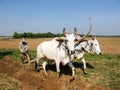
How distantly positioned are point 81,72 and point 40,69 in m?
2.64

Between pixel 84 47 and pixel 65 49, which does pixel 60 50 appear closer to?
pixel 65 49

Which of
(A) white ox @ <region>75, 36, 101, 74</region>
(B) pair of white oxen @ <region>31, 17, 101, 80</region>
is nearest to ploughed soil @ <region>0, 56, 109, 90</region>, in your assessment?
(B) pair of white oxen @ <region>31, 17, 101, 80</region>

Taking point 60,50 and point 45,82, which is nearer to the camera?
point 45,82

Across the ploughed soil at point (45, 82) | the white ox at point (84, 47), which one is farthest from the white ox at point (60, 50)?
the white ox at point (84, 47)

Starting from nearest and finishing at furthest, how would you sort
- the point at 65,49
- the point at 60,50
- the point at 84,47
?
the point at 65,49, the point at 60,50, the point at 84,47

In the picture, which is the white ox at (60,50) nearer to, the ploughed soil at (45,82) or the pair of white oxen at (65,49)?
the pair of white oxen at (65,49)

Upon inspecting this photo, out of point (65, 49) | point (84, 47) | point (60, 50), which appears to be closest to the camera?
point (65, 49)

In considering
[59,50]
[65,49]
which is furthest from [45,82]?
[65,49]

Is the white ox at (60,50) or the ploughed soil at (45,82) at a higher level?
the white ox at (60,50)

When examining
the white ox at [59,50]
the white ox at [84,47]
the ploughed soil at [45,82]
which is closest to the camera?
the ploughed soil at [45,82]

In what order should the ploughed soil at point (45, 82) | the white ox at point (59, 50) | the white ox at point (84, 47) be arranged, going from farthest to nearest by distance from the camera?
the white ox at point (84, 47)
the white ox at point (59, 50)
the ploughed soil at point (45, 82)

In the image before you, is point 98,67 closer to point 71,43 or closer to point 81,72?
point 81,72

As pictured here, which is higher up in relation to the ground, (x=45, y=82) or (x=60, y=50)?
(x=60, y=50)

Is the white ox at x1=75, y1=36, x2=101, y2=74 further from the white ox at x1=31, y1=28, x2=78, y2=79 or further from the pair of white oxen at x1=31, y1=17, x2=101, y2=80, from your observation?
the white ox at x1=31, y1=28, x2=78, y2=79
